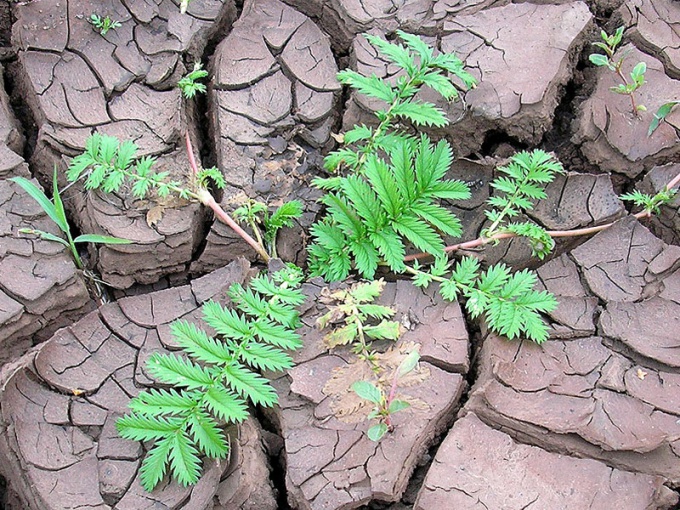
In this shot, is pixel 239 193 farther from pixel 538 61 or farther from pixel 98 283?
pixel 538 61

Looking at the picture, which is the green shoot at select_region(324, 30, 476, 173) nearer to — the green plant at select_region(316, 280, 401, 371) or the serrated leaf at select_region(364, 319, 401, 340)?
the green plant at select_region(316, 280, 401, 371)

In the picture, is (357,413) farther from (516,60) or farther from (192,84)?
(516,60)

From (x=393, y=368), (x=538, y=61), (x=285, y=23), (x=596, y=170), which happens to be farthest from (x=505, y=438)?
(x=285, y=23)

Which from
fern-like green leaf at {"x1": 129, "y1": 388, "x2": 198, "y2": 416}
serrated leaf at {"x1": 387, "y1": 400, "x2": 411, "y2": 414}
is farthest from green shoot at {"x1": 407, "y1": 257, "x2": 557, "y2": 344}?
fern-like green leaf at {"x1": 129, "y1": 388, "x2": 198, "y2": 416}

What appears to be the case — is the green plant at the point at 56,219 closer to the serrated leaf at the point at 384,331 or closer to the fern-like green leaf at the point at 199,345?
the fern-like green leaf at the point at 199,345

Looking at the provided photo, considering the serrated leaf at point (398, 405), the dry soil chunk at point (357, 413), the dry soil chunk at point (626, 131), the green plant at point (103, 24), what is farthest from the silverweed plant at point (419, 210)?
the green plant at point (103, 24)

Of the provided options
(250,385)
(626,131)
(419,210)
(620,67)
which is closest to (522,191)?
(419,210)
